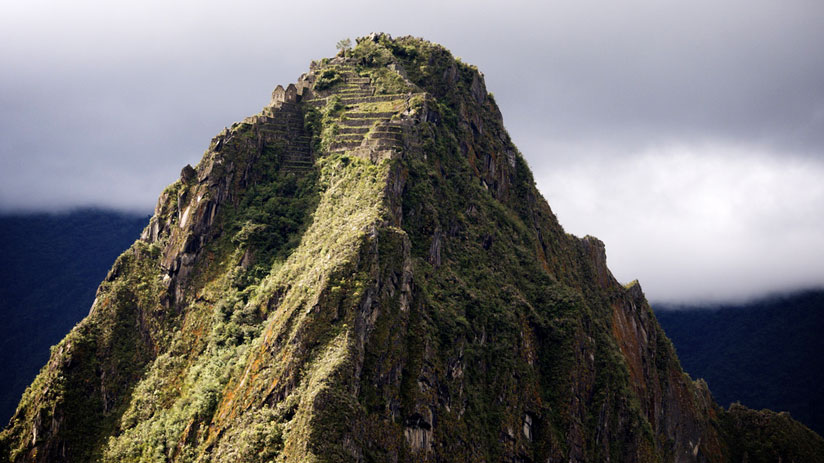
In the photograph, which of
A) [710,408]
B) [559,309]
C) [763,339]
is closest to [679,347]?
[763,339]

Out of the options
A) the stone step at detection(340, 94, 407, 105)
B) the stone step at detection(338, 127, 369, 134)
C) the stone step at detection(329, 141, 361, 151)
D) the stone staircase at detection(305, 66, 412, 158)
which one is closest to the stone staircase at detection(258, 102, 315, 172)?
the stone staircase at detection(305, 66, 412, 158)

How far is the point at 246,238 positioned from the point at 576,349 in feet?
137

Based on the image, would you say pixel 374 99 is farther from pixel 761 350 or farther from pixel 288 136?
pixel 761 350

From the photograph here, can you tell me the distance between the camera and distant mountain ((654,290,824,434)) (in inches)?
6107

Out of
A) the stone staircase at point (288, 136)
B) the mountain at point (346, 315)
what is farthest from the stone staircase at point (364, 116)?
the stone staircase at point (288, 136)

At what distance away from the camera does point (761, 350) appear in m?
161

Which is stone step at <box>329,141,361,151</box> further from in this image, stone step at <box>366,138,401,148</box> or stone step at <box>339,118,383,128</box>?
stone step at <box>366,138,401,148</box>

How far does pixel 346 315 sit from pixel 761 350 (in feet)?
441

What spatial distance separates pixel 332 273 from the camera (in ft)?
204

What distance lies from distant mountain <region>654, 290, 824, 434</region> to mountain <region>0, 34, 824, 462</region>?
71209mm

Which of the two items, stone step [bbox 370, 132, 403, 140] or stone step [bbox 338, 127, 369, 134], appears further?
stone step [bbox 338, 127, 369, 134]

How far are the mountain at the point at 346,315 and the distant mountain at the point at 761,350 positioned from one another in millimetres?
71209

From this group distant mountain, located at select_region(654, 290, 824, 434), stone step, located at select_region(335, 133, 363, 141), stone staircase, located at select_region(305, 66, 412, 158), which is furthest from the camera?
distant mountain, located at select_region(654, 290, 824, 434)

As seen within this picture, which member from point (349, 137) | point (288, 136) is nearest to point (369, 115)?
point (349, 137)
